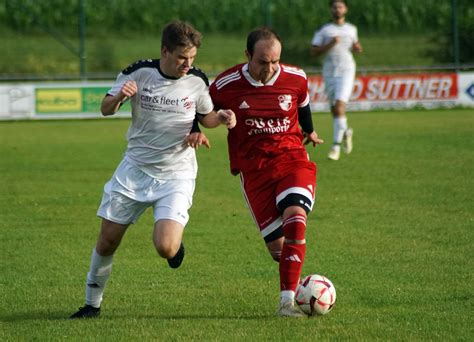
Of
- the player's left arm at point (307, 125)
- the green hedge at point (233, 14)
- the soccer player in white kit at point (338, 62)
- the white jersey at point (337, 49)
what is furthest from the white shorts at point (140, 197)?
the green hedge at point (233, 14)

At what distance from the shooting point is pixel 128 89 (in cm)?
654

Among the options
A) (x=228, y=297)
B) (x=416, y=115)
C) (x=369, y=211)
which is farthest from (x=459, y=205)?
(x=416, y=115)

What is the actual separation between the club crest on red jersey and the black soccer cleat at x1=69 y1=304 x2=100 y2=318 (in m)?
1.92

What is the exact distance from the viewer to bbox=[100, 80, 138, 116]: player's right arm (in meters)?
6.54

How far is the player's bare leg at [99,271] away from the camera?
6766 millimetres

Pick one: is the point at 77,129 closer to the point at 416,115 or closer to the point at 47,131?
the point at 47,131

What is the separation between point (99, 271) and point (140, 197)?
58cm

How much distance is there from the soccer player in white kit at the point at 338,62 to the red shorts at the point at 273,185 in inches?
343

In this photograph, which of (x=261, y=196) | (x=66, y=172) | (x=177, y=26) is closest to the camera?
(x=177, y=26)

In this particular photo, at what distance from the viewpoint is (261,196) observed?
708 centimetres

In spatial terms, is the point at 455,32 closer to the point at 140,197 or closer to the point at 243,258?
the point at 243,258

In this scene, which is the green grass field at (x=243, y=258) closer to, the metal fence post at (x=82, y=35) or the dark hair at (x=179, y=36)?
the dark hair at (x=179, y=36)

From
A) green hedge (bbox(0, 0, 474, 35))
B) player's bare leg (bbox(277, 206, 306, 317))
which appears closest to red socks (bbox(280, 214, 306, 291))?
player's bare leg (bbox(277, 206, 306, 317))

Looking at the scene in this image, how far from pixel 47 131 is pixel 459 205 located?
12401mm
